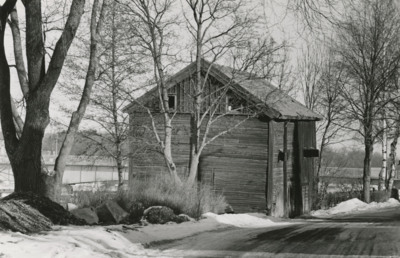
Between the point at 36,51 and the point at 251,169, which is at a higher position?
the point at 36,51

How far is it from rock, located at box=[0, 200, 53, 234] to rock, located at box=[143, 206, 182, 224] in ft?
13.8

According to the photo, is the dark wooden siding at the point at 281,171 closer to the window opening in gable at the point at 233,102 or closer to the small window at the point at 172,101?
the window opening in gable at the point at 233,102

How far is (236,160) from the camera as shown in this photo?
30.3 m

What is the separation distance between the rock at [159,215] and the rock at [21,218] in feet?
13.8

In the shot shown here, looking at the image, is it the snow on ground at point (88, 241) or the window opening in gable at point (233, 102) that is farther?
the window opening in gable at point (233, 102)

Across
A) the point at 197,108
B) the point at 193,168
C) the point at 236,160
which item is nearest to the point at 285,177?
the point at 236,160

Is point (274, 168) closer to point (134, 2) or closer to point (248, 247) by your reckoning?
point (134, 2)

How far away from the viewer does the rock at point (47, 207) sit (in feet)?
38.2

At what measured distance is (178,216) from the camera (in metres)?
15.9

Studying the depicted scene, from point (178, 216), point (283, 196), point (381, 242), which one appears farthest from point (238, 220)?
point (283, 196)

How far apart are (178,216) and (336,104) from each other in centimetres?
3365

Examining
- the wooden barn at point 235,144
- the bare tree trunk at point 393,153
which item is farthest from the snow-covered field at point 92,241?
the bare tree trunk at point 393,153

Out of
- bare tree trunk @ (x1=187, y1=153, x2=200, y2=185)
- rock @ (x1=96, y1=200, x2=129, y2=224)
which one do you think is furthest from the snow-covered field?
bare tree trunk @ (x1=187, y1=153, x2=200, y2=185)

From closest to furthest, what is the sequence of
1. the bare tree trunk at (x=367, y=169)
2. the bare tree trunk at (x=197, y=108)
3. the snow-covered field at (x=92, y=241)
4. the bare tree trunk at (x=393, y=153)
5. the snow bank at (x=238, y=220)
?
the snow-covered field at (x=92, y=241) < the snow bank at (x=238, y=220) < the bare tree trunk at (x=197, y=108) < the bare tree trunk at (x=367, y=169) < the bare tree trunk at (x=393, y=153)
